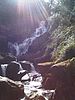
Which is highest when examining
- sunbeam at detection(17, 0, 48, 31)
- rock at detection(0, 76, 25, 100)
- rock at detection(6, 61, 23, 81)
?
sunbeam at detection(17, 0, 48, 31)

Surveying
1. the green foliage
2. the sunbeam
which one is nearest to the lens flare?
the sunbeam

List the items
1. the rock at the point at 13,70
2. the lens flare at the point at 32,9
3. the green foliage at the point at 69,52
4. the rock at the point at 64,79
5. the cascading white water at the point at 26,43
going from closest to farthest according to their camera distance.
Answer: the rock at the point at 64,79 → the green foliage at the point at 69,52 → the rock at the point at 13,70 → the cascading white water at the point at 26,43 → the lens flare at the point at 32,9

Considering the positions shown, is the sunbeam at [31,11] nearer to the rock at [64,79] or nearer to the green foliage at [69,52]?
the green foliage at [69,52]

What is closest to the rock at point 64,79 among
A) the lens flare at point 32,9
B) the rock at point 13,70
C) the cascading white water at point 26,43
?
the rock at point 13,70

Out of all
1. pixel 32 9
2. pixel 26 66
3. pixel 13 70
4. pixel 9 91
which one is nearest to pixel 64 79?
pixel 9 91

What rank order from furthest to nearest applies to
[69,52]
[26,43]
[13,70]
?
[26,43], [13,70], [69,52]

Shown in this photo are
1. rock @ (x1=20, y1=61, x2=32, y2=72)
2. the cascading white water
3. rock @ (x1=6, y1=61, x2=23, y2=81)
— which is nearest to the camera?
rock @ (x1=6, y1=61, x2=23, y2=81)

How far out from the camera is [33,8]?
5800 cm

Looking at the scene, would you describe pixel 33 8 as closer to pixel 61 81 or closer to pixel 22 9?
pixel 22 9

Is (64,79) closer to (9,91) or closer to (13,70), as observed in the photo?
(9,91)

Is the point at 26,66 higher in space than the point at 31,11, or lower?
lower

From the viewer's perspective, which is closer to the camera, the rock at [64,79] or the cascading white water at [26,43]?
the rock at [64,79]

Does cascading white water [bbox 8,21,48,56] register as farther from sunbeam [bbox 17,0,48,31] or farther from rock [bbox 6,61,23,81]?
rock [bbox 6,61,23,81]

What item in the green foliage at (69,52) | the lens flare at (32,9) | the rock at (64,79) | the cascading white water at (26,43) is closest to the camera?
the rock at (64,79)
